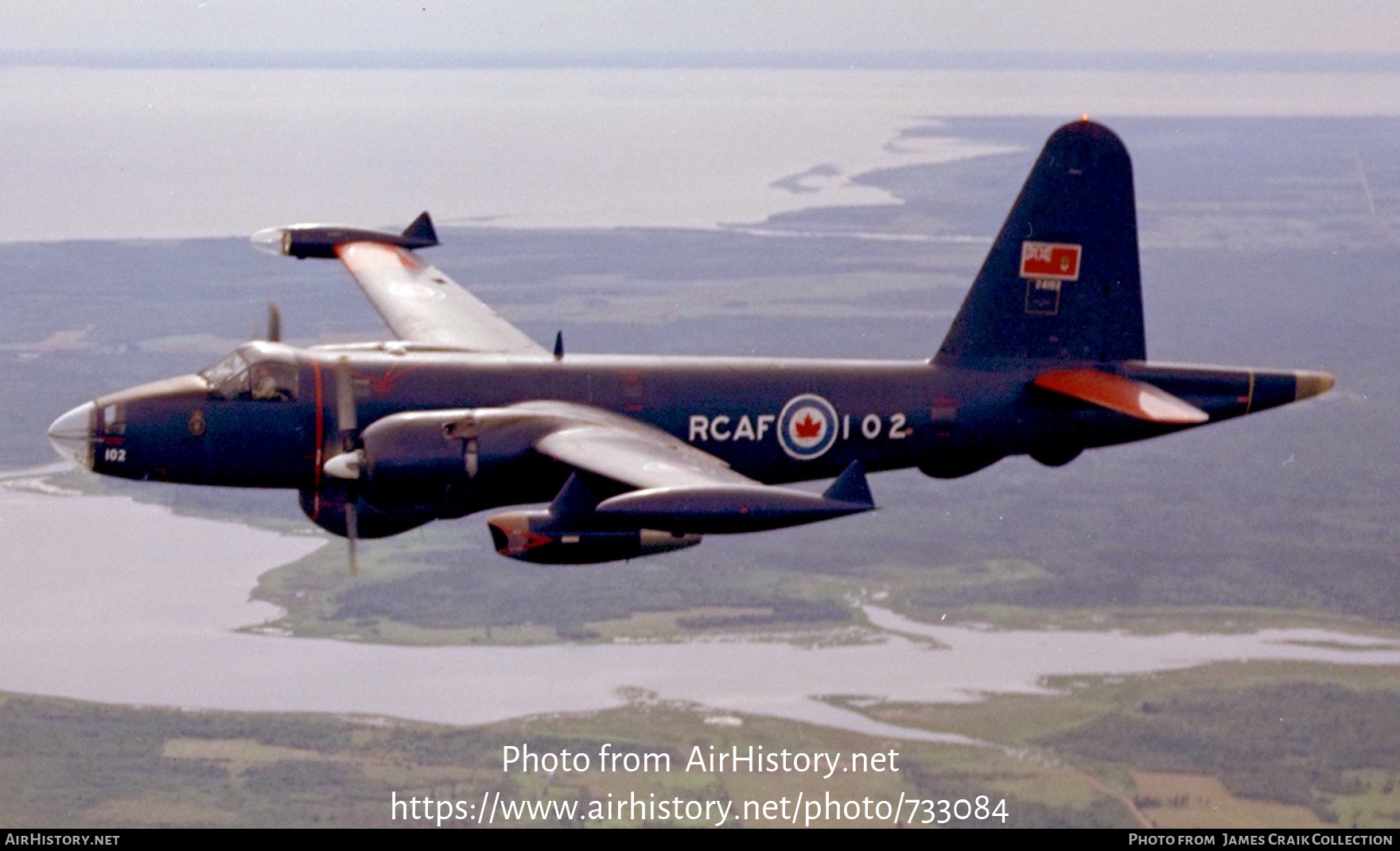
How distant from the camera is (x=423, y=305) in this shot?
1855 inches

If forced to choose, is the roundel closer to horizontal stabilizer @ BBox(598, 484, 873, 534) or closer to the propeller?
horizontal stabilizer @ BBox(598, 484, 873, 534)

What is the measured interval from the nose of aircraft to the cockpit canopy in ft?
8.98

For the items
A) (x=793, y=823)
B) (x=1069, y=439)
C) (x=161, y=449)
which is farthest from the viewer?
(x=793, y=823)

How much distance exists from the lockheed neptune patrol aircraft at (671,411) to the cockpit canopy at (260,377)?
5 cm

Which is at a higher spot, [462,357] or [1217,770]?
[462,357]

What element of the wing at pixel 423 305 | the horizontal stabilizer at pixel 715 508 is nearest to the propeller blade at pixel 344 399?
the wing at pixel 423 305

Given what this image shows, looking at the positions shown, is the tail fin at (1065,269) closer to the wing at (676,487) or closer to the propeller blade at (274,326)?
the wing at (676,487)

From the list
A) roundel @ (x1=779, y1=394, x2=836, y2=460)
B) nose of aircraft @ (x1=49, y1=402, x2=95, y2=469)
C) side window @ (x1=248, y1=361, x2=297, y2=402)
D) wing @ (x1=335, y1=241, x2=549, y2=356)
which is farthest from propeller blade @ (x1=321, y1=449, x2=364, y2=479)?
roundel @ (x1=779, y1=394, x2=836, y2=460)

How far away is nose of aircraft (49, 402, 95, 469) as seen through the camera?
3738cm

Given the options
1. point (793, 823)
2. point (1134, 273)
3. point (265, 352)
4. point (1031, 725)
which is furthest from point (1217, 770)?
point (265, 352)

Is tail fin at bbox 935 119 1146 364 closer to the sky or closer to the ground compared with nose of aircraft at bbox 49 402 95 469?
closer to the sky

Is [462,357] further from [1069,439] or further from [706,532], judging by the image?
[1069,439]
